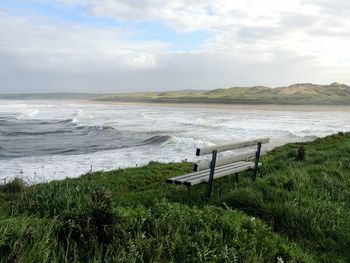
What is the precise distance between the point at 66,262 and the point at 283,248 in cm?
239

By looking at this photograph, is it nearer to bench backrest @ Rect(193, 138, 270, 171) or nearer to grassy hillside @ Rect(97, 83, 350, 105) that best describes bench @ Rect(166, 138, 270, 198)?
bench backrest @ Rect(193, 138, 270, 171)

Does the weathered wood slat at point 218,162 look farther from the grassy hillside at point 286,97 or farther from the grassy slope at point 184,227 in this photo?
the grassy hillside at point 286,97

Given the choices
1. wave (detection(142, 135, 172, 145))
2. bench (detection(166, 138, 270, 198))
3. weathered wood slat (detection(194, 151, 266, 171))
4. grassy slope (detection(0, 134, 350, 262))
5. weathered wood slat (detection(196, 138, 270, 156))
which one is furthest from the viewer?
wave (detection(142, 135, 172, 145))

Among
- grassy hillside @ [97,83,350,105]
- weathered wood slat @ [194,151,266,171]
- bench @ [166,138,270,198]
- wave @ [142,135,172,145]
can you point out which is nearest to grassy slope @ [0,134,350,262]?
bench @ [166,138,270,198]

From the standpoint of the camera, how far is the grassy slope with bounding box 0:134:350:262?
377 cm

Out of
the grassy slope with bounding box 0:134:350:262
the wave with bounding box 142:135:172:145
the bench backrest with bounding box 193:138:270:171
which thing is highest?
the bench backrest with bounding box 193:138:270:171

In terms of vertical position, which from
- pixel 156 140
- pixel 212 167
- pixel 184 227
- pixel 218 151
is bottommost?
pixel 156 140

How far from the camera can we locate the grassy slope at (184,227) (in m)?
3.77

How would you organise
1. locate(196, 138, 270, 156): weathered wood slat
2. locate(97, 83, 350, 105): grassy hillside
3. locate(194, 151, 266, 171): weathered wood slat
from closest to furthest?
locate(196, 138, 270, 156): weathered wood slat
locate(194, 151, 266, 171): weathered wood slat
locate(97, 83, 350, 105): grassy hillside

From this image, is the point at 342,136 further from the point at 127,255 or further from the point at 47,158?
the point at 127,255

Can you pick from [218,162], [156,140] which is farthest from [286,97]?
[218,162]

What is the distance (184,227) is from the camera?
4.57 metres

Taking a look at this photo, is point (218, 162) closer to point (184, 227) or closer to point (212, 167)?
point (212, 167)

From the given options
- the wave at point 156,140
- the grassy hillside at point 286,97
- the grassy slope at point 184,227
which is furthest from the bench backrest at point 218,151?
the grassy hillside at point 286,97
